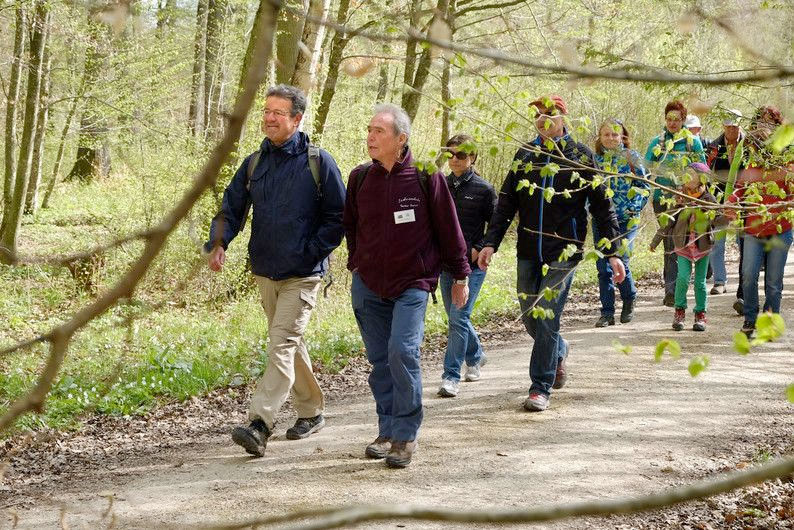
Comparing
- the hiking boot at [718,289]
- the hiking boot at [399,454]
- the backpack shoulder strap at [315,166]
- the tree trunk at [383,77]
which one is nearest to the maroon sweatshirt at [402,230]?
the backpack shoulder strap at [315,166]

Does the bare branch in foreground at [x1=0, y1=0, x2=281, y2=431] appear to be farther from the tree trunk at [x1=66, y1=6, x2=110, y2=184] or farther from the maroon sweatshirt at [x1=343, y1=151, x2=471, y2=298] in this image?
the tree trunk at [x1=66, y1=6, x2=110, y2=184]

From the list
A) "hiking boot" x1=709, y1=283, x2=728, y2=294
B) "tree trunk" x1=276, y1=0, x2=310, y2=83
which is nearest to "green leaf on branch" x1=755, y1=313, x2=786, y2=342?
"tree trunk" x1=276, y1=0, x2=310, y2=83

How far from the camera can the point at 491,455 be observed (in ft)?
21.4

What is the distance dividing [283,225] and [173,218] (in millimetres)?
5440

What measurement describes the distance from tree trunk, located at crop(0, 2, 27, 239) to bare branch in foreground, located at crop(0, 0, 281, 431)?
15.2 meters

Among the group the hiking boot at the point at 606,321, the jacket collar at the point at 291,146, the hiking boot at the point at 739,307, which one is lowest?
the hiking boot at the point at 606,321

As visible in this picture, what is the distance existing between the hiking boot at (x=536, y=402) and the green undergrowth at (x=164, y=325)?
1.42 meters

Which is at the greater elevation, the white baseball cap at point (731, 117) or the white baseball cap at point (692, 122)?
the white baseball cap at point (692, 122)

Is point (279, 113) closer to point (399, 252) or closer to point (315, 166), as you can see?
point (315, 166)

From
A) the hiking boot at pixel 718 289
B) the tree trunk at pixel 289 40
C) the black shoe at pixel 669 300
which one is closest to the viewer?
the tree trunk at pixel 289 40

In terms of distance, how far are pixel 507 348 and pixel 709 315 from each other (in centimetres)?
286

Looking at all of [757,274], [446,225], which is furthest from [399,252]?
[757,274]

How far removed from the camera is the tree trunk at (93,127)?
18.1 meters

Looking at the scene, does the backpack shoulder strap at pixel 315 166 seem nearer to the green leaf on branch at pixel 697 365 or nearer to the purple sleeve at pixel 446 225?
the purple sleeve at pixel 446 225
